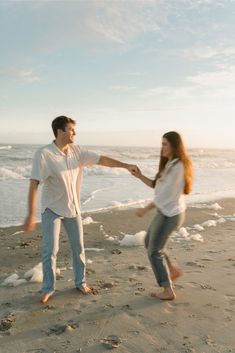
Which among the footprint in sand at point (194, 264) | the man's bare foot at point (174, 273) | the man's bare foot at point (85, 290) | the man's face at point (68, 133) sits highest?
the man's face at point (68, 133)

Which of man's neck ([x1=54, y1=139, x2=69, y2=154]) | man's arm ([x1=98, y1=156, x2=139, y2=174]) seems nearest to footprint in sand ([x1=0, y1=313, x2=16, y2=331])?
man's neck ([x1=54, y1=139, x2=69, y2=154])

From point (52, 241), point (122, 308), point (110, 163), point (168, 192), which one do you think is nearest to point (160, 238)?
point (168, 192)

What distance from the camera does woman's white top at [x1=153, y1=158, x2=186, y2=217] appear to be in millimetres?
4434

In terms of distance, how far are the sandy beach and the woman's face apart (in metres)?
1.62

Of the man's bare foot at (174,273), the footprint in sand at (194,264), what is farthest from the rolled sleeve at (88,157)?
the footprint in sand at (194,264)

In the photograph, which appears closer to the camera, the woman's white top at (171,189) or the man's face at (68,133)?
the woman's white top at (171,189)

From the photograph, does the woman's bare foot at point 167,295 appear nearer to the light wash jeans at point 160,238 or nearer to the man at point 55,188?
the light wash jeans at point 160,238

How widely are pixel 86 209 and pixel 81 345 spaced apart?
7.93 m

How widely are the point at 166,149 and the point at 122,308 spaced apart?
1760mm

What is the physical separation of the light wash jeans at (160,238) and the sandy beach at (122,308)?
0.97 ft

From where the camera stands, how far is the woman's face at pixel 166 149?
4.50 m

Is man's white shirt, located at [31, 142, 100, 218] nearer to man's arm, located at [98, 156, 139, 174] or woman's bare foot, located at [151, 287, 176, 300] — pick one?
man's arm, located at [98, 156, 139, 174]

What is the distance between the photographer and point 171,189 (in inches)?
176

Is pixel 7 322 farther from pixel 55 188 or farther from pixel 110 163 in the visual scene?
pixel 110 163
